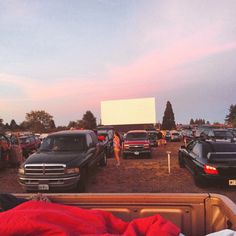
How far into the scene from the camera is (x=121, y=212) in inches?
140

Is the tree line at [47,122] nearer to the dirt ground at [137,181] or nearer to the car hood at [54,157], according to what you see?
the dirt ground at [137,181]

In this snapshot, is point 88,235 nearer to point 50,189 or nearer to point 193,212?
point 193,212

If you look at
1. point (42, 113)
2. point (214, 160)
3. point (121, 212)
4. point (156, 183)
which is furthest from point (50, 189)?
point (42, 113)

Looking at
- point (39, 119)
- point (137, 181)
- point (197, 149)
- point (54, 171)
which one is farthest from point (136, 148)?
point (39, 119)

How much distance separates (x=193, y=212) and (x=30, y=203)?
149cm

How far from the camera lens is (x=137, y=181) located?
1368 cm

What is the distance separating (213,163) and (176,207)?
7.99 m

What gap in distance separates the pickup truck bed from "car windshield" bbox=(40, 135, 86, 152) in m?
9.03

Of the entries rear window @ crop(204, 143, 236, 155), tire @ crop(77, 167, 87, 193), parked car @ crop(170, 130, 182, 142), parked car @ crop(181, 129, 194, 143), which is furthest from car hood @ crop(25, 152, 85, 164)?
parked car @ crop(170, 130, 182, 142)

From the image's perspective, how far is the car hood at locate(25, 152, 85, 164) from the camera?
1110 centimetres

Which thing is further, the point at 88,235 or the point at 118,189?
the point at 118,189

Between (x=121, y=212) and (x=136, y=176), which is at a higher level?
(x=121, y=212)

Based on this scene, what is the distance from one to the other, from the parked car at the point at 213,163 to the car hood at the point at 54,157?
3.71 meters

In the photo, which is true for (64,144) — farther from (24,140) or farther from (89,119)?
(89,119)
